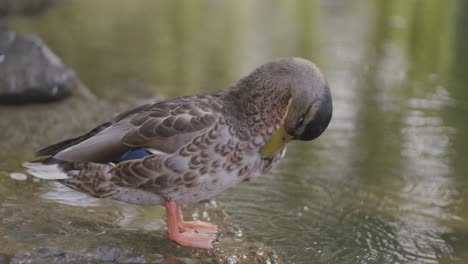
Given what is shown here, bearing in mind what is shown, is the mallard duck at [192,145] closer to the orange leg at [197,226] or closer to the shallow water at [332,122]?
the orange leg at [197,226]

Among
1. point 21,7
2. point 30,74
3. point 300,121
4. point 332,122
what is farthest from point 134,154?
point 21,7

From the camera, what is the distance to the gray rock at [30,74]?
703cm

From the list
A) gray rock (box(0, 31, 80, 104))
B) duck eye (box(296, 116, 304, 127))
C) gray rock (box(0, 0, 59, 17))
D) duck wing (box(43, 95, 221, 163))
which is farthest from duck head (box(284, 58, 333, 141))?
gray rock (box(0, 0, 59, 17))

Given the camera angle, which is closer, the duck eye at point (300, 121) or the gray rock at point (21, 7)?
the duck eye at point (300, 121)

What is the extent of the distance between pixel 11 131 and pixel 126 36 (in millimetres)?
8004

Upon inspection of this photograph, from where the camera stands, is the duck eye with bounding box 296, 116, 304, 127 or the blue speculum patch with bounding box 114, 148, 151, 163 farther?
the blue speculum patch with bounding box 114, 148, 151, 163

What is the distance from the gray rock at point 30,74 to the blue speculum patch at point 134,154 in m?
3.61

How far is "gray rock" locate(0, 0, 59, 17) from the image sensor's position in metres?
16.7

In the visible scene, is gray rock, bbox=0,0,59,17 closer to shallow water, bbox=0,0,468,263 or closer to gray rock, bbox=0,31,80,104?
shallow water, bbox=0,0,468,263

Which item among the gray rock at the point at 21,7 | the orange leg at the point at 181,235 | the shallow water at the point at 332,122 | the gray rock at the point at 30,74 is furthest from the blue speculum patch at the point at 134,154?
the gray rock at the point at 21,7

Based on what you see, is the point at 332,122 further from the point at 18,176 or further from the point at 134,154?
the point at 134,154

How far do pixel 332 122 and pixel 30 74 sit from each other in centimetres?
328

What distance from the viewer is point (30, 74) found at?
23.6 feet

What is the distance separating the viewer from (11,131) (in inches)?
247
